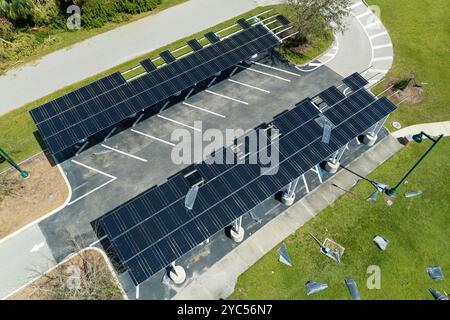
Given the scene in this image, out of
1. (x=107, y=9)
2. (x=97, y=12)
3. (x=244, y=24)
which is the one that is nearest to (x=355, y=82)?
(x=244, y=24)

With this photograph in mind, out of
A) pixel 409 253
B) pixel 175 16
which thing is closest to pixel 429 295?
pixel 409 253

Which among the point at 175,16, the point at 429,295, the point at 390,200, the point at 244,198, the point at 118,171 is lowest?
the point at 429,295

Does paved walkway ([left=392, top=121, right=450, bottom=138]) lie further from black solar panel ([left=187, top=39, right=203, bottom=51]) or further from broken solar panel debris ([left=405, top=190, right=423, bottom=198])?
black solar panel ([left=187, top=39, right=203, bottom=51])

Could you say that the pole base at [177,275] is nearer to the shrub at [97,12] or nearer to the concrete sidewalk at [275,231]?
the concrete sidewalk at [275,231]

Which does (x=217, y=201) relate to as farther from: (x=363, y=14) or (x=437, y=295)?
(x=363, y=14)

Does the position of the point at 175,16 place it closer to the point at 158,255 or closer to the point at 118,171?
the point at 118,171

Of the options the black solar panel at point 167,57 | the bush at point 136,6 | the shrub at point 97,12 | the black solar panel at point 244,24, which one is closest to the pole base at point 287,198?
the black solar panel at point 167,57
